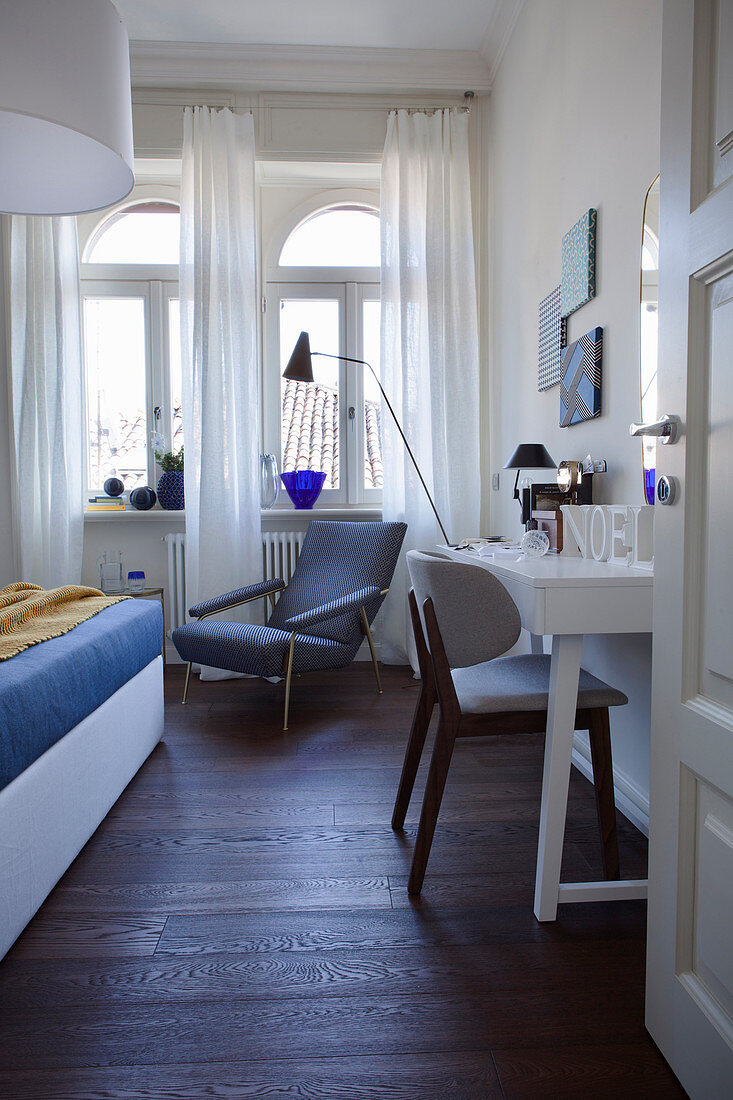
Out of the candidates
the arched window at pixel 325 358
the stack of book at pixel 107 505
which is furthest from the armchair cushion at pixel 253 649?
the arched window at pixel 325 358

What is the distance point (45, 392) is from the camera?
3680mm

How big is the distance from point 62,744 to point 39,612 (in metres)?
0.77

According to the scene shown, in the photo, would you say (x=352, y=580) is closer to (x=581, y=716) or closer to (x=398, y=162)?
(x=581, y=716)

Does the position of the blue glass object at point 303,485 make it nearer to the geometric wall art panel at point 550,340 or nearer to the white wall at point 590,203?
the white wall at point 590,203

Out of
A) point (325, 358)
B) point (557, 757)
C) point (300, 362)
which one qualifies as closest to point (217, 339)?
point (300, 362)

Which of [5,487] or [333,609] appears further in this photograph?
[5,487]

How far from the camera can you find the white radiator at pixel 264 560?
3.91 m

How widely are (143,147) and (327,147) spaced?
3.30ft

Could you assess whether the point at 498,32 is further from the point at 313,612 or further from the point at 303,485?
the point at 313,612

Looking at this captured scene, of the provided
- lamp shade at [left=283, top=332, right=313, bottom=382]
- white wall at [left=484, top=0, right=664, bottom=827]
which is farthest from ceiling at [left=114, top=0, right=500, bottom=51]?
lamp shade at [left=283, top=332, right=313, bottom=382]

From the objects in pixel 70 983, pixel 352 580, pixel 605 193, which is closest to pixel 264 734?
pixel 352 580

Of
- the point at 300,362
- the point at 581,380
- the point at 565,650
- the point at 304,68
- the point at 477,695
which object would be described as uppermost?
the point at 304,68

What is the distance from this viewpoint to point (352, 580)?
340 centimetres

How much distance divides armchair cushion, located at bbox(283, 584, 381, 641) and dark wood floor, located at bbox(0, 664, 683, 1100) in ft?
2.58
